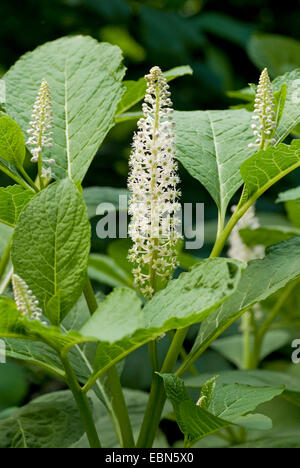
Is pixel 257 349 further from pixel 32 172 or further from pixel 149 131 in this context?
pixel 32 172

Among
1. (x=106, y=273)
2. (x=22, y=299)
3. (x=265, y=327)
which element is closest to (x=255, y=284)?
Result: (x=22, y=299)

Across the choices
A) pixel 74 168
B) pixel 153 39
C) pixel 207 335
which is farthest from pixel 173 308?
pixel 153 39

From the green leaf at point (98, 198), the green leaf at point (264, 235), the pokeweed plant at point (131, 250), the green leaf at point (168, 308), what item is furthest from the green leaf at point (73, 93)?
the green leaf at point (264, 235)

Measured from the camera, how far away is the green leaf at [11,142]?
27.8 inches

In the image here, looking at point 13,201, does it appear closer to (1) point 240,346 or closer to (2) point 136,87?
(2) point 136,87

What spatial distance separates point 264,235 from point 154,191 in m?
0.57

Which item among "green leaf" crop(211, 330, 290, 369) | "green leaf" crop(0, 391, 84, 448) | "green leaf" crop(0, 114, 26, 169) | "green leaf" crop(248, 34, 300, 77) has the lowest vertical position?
"green leaf" crop(0, 391, 84, 448)

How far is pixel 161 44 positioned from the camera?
91.4 inches

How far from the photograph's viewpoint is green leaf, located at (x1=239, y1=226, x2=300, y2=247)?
1.16 meters

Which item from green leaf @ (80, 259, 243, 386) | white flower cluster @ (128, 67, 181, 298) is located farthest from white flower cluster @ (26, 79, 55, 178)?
green leaf @ (80, 259, 243, 386)

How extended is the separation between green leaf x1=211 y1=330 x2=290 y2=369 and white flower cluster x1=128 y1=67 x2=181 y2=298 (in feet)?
2.44

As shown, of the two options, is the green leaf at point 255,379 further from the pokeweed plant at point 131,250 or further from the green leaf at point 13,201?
the green leaf at point 13,201

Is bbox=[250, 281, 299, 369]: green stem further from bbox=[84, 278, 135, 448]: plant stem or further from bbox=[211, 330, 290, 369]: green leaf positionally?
bbox=[84, 278, 135, 448]: plant stem

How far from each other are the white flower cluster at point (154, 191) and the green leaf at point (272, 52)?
161 centimetres
